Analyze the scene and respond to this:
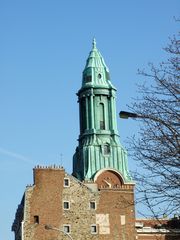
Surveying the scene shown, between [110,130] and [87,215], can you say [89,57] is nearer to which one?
[110,130]

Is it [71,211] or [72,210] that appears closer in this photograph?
[71,211]

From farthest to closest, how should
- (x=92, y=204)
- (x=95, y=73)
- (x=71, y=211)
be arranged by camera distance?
1. (x=95, y=73)
2. (x=92, y=204)
3. (x=71, y=211)

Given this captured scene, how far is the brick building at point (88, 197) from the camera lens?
7956cm

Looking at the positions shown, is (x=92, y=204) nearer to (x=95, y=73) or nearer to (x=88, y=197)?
(x=88, y=197)

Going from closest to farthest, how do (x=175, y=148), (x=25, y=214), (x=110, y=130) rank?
(x=175, y=148)
(x=25, y=214)
(x=110, y=130)

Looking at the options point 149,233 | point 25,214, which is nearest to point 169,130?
point 25,214

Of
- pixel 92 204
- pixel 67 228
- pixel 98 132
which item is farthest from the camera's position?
pixel 98 132

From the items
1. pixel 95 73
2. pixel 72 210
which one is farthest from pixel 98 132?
pixel 72 210

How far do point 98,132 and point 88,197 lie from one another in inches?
492

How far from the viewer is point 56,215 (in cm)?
8044

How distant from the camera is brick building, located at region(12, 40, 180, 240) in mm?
79562

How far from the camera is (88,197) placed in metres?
82.4

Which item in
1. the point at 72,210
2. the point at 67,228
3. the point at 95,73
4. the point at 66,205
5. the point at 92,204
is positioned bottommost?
the point at 67,228

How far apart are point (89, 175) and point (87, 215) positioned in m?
9.57
